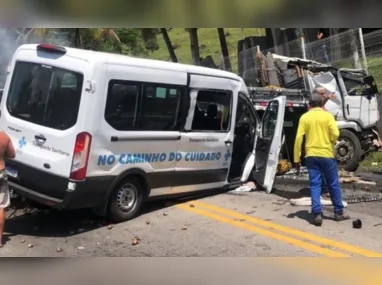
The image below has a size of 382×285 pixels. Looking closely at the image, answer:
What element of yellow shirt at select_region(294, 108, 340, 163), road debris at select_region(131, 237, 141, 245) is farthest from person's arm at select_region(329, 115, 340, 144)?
road debris at select_region(131, 237, 141, 245)

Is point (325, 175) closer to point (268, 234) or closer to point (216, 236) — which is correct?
point (268, 234)

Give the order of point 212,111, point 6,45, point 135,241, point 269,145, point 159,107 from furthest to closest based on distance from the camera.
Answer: point 6,45 → point 269,145 → point 212,111 → point 159,107 → point 135,241

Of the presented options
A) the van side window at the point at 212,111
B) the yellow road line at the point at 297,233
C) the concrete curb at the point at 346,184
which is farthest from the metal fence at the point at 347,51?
the yellow road line at the point at 297,233

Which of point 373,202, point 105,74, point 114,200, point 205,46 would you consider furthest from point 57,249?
point 205,46

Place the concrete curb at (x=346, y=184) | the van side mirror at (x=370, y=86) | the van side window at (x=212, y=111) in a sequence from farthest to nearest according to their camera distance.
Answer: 1. the van side mirror at (x=370, y=86)
2. the concrete curb at (x=346, y=184)
3. the van side window at (x=212, y=111)

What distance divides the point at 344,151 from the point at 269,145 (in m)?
3.05

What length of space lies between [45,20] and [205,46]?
Answer: 108 feet

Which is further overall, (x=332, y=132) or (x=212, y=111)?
(x=212, y=111)

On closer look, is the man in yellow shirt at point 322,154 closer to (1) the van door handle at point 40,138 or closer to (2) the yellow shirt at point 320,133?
(2) the yellow shirt at point 320,133

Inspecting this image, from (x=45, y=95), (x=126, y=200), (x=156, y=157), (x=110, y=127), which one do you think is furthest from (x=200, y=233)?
(x=45, y=95)

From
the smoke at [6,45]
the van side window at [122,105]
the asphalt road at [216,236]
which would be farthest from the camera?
A: the smoke at [6,45]

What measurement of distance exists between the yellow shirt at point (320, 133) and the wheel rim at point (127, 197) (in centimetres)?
227

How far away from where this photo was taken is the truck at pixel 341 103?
10156 millimetres

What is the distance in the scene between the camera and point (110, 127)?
20.2 feet
